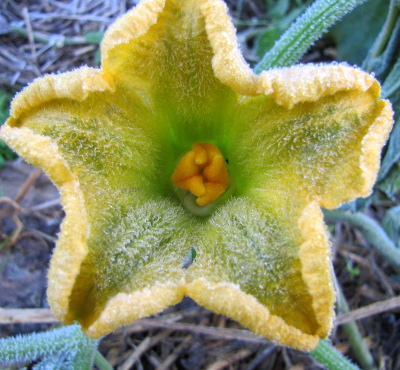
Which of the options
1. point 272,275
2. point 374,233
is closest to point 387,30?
point 374,233

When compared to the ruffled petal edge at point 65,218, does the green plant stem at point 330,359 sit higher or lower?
lower

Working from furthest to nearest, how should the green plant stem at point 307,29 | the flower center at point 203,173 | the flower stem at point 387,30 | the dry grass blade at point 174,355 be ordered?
the dry grass blade at point 174,355
the flower stem at point 387,30
the green plant stem at point 307,29
the flower center at point 203,173

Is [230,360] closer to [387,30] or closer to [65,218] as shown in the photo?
[65,218]

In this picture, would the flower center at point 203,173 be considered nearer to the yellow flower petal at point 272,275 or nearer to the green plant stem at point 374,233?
the yellow flower petal at point 272,275

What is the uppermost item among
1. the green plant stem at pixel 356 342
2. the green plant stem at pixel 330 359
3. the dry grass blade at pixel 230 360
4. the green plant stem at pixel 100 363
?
the green plant stem at pixel 100 363

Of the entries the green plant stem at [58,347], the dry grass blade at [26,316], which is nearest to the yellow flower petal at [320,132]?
the green plant stem at [58,347]

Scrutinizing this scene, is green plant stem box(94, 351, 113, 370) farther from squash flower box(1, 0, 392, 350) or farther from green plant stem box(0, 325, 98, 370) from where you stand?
squash flower box(1, 0, 392, 350)

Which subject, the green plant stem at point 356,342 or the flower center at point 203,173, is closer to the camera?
the flower center at point 203,173
